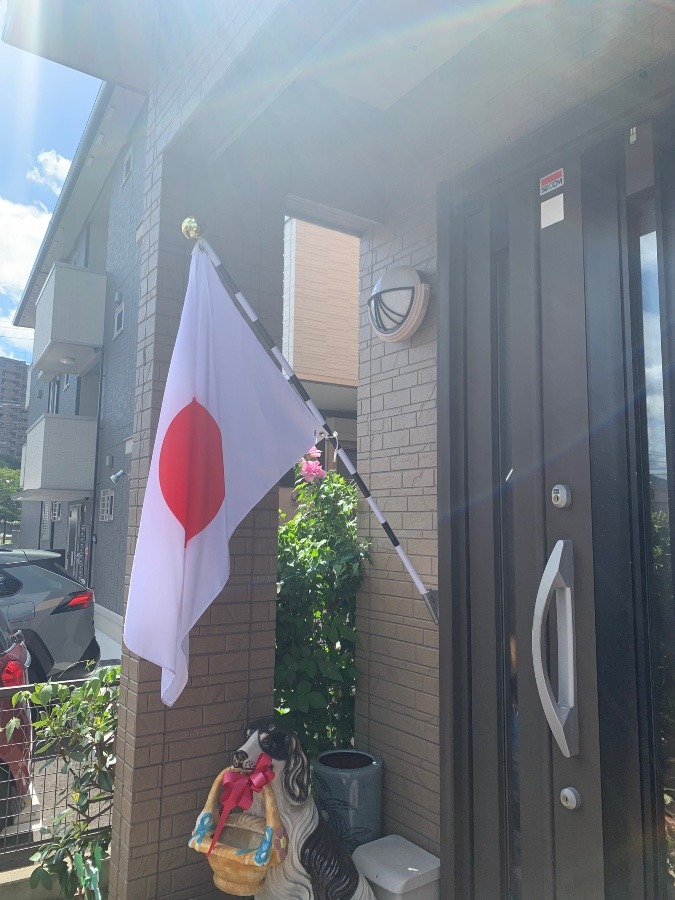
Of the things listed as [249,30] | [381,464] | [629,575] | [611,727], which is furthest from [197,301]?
[611,727]

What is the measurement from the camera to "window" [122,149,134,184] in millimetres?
11523

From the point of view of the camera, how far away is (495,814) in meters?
2.28

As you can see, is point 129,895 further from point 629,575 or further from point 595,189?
point 595,189

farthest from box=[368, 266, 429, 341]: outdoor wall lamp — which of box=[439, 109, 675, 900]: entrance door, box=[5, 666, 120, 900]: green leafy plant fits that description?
box=[5, 666, 120, 900]: green leafy plant

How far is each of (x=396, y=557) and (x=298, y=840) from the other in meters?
1.26

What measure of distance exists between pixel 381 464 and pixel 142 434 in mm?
1119

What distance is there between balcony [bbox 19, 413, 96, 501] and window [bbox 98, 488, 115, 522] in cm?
78

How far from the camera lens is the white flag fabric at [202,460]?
2.25 meters

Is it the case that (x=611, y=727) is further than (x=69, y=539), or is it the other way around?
(x=69, y=539)

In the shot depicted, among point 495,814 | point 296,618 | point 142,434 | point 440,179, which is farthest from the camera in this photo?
point 296,618

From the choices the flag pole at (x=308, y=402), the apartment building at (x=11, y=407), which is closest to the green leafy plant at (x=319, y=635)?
the flag pole at (x=308, y=402)

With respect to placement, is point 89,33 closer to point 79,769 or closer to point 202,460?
point 202,460

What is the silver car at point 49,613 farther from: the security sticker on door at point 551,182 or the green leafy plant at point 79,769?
the security sticker on door at point 551,182

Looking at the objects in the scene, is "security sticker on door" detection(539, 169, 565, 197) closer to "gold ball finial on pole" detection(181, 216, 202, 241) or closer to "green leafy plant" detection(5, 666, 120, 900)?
"gold ball finial on pole" detection(181, 216, 202, 241)
